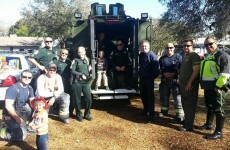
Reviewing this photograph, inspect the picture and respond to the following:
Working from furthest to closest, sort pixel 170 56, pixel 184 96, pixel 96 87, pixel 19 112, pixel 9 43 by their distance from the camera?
1. pixel 9 43
2. pixel 96 87
3. pixel 170 56
4. pixel 184 96
5. pixel 19 112

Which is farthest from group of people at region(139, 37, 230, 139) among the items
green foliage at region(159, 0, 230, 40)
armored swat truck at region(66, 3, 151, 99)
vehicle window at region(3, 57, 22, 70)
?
green foliage at region(159, 0, 230, 40)

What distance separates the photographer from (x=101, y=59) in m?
7.57

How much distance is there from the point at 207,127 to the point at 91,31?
11.6 feet

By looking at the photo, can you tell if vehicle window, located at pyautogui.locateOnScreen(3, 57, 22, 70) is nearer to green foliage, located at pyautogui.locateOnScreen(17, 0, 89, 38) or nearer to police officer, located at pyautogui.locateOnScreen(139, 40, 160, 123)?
police officer, located at pyautogui.locateOnScreen(139, 40, 160, 123)

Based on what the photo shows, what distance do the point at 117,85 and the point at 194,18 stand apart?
1604 cm

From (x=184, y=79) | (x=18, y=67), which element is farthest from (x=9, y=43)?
(x=184, y=79)

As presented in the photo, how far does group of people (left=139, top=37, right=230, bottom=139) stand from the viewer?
505cm

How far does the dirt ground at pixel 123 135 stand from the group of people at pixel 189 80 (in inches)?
9.5

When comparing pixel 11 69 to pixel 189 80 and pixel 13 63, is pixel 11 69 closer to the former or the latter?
pixel 13 63

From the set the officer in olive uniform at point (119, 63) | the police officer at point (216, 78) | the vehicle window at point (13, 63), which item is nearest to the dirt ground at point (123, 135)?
the police officer at point (216, 78)

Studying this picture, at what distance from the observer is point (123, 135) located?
5.54m

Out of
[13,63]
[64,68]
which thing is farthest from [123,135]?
[13,63]

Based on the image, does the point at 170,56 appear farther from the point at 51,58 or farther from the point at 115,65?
the point at 51,58

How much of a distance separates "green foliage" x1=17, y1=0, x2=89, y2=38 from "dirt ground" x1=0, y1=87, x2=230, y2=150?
2772cm
